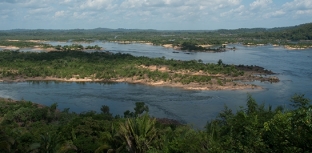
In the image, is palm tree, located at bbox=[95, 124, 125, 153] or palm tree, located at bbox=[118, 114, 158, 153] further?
palm tree, located at bbox=[95, 124, 125, 153]

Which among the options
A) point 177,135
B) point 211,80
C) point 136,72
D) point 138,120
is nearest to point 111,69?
point 136,72

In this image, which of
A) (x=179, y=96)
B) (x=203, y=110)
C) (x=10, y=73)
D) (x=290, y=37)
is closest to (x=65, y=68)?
(x=10, y=73)

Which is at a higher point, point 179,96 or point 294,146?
point 294,146

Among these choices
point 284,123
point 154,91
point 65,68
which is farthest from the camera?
point 65,68

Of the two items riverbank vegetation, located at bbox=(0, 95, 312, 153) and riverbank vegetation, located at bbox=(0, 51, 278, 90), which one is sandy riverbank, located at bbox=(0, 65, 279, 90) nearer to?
riverbank vegetation, located at bbox=(0, 51, 278, 90)

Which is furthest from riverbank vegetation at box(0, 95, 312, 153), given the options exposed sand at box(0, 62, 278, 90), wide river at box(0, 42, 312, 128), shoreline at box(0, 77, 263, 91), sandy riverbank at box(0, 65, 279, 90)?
sandy riverbank at box(0, 65, 279, 90)

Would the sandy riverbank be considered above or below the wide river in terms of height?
above

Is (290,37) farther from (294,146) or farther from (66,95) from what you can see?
(294,146)

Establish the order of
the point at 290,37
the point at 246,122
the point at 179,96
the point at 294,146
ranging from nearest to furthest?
1. the point at 294,146
2. the point at 246,122
3. the point at 179,96
4. the point at 290,37
